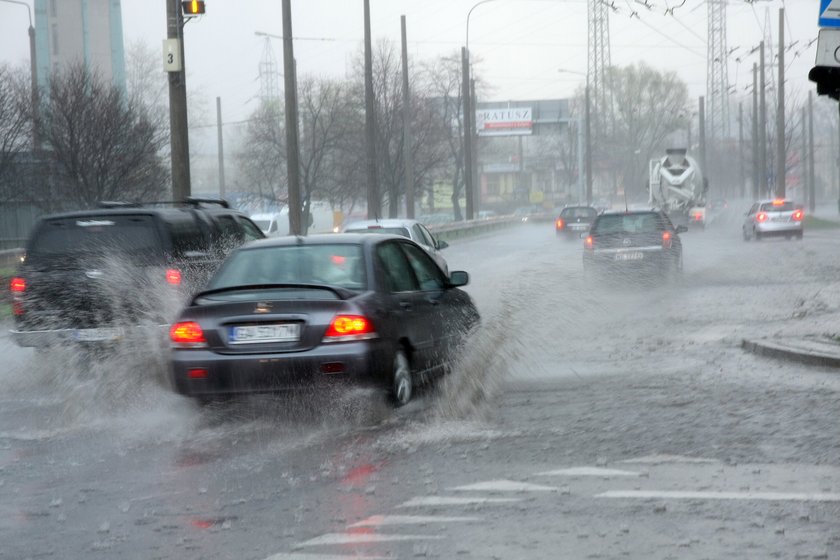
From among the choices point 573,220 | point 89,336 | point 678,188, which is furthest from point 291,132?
point 678,188

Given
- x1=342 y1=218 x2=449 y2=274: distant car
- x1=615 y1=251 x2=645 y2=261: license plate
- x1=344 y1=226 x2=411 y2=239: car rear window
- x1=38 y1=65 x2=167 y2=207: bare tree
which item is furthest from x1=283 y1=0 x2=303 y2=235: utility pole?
x1=344 y1=226 x2=411 y2=239: car rear window

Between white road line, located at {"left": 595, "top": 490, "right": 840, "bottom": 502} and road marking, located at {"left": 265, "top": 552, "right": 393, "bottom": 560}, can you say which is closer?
road marking, located at {"left": 265, "top": 552, "right": 393, "bottom": 560}

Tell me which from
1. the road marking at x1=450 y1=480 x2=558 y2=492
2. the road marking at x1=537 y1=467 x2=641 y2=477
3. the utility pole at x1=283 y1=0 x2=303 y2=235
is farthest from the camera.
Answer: the utility pole at x1=283 y1=0 x2=303 y2=235

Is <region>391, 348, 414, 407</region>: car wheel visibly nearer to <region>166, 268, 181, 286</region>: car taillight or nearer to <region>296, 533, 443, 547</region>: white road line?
<region>296, 533, 443, 547</region>: white road line

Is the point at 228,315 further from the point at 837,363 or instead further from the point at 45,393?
the point at 837,363

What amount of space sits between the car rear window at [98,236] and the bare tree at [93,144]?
21283 mm

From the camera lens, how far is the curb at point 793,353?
1185 centimetres

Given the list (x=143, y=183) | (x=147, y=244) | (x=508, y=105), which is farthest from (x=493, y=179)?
(x=147, y=244)

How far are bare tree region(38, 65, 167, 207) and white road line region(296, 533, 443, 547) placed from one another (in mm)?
28755

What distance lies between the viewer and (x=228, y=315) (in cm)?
918

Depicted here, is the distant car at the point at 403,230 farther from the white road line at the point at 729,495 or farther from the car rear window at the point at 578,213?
the car rear window at the point at 578,213

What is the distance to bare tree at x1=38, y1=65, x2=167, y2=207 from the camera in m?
33.9

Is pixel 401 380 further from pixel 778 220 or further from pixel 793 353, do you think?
pixel 778 220

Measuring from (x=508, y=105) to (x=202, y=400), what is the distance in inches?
4001
